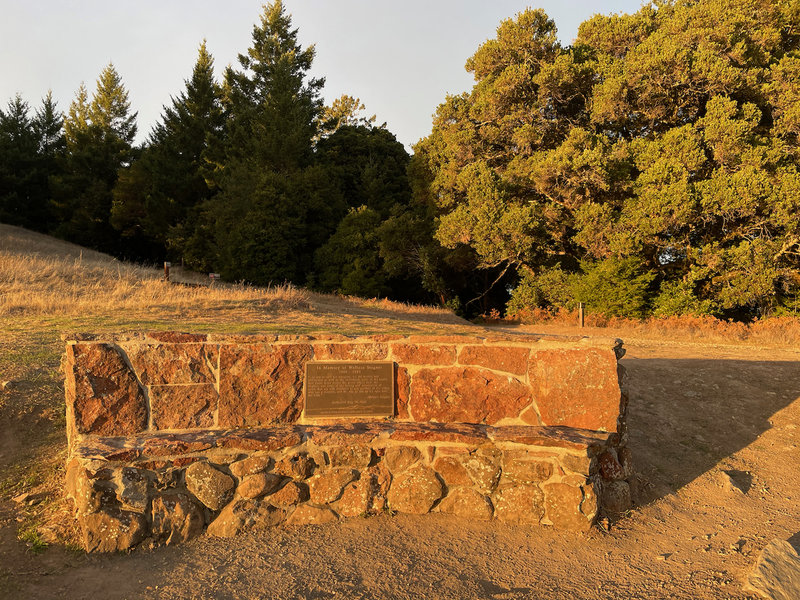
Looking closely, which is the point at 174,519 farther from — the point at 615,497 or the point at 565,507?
the point at 615,497

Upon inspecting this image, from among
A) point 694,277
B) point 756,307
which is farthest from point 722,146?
point 756,307

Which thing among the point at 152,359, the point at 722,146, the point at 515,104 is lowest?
the point at 152,359

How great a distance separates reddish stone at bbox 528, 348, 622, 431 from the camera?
151 inches

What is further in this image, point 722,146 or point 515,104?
point 515,104

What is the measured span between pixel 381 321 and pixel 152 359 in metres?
6.66

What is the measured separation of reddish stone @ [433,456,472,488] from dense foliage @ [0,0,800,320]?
12.7 meters

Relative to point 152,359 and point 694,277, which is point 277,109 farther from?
point 152,359

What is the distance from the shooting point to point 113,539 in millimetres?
3139

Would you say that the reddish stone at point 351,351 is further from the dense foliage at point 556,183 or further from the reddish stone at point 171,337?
the dense foliage at point 556,183

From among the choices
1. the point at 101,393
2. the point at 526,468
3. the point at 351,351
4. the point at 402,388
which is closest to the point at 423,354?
the point at 402,388

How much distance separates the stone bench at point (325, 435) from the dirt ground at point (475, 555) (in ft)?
0.57

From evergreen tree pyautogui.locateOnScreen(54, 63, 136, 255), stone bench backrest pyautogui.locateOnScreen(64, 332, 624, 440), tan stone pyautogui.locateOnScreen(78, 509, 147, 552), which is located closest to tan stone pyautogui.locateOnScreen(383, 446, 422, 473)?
stone bench backrest pyautogui.locateOnScreen(64, 332, 624, 440)

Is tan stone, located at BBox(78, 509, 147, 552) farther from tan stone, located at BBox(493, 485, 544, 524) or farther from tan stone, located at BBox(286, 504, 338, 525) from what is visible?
tan stone, located at BBox(493, 485, 544, 524)

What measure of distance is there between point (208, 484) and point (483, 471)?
1950 mm
